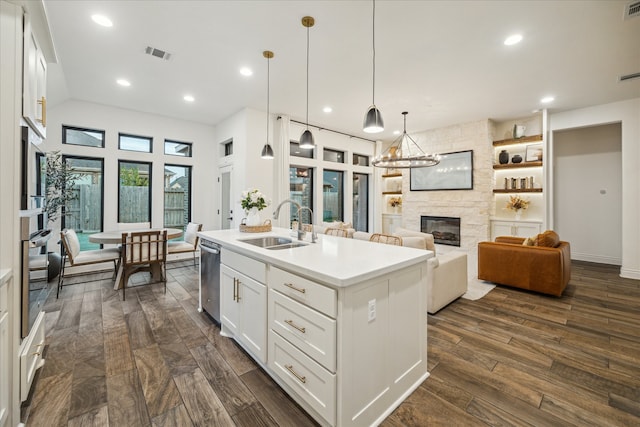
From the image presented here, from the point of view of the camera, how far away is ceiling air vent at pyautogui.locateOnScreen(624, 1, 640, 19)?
2.47 metres

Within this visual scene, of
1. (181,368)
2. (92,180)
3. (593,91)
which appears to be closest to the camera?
(181,368)

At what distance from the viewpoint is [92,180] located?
5160 millimetres

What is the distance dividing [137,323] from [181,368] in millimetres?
1178

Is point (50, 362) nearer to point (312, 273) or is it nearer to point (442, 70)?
point (312, 273)

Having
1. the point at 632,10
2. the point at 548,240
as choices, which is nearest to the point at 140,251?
the point at 548,240

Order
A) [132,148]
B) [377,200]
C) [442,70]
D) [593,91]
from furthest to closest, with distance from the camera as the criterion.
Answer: [377,200]
[132,148]
[593,91]
[442,70]

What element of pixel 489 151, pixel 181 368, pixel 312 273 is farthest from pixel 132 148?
pixel 489 151

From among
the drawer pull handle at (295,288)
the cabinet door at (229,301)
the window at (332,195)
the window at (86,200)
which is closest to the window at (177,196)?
the window at (86,200)

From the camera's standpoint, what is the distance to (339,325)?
1398 mm

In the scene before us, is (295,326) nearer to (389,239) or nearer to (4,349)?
(4,349)

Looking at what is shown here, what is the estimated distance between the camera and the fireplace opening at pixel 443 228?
6.47m

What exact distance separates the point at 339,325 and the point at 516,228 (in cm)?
605

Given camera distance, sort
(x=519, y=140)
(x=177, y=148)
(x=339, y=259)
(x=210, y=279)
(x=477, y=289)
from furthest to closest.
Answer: (x=177, y=148)
(x=519, y=140)
(x=477, y=289)
(x=210, y=279)
(x=339, y=259)

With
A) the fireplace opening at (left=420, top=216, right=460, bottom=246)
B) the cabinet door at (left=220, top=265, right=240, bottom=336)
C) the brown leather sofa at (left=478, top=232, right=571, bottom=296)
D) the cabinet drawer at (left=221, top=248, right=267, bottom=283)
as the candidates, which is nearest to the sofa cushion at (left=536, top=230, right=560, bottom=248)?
the brown leather sofa at (left=478, top=232, right=571, bottom=296)
